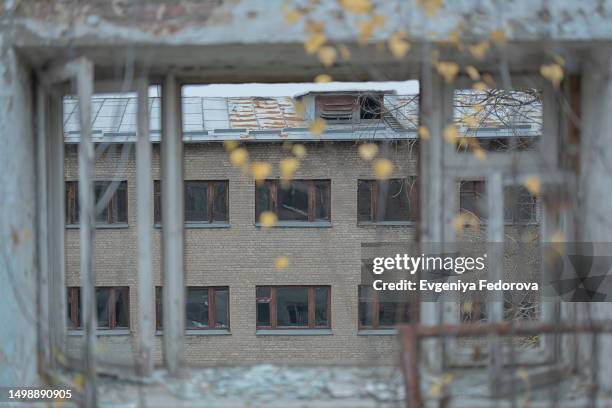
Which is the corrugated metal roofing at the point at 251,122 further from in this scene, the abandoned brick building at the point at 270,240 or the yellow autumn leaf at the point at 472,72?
the yellow autumn leaf at the point at 472,72

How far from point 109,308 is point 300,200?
602cm

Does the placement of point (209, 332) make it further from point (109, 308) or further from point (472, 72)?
point (472, 72)

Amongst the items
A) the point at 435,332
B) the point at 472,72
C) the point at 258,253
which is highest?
the point at 472,72

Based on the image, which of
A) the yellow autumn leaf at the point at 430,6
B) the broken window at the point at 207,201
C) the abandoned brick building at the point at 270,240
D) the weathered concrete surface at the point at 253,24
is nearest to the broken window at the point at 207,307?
the abandoned brick building at the point at 270,240

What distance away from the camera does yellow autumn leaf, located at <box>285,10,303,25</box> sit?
12.8ft

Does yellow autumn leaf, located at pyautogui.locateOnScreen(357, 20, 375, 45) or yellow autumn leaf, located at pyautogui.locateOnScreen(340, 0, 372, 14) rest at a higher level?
yellow autumn leaf, located at pyautogui.locateOnScreen(340, 0, 372, 14)

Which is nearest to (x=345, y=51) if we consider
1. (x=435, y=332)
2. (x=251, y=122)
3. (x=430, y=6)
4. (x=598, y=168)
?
(x=430, y=6)

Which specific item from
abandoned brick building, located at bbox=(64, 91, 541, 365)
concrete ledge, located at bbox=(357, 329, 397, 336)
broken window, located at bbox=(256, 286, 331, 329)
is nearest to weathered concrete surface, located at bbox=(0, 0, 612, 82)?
abandoned brick building, located at bbox=(64, 91, 541, 365)

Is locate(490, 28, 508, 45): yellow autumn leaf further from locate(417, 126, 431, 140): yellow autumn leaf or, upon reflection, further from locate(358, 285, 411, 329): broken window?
locate(358, 285, 411, 329): broken window

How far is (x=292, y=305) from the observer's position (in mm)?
19219

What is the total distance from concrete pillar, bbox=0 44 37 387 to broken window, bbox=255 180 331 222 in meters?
14.7

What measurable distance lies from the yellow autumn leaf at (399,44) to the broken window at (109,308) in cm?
1607

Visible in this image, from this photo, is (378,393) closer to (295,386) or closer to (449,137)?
(295,386)

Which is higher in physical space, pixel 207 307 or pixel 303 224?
pixel 303 224
